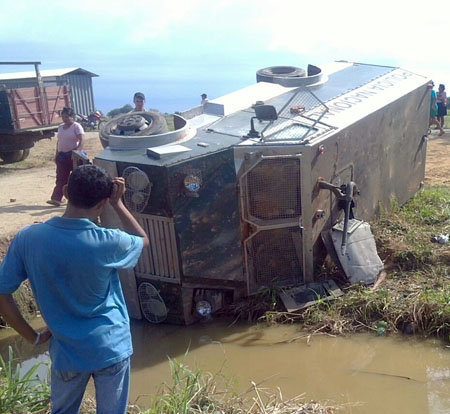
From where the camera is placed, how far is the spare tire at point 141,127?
5.26 metres

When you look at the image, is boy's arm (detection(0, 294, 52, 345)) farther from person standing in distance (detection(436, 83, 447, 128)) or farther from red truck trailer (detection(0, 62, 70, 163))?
person standing in distance (detection(436, 83, 447, 128))

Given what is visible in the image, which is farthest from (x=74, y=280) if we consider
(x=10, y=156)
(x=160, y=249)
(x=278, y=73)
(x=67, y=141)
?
(x=10, y=156)

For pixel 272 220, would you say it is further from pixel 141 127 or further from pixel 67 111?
pixel 67 111

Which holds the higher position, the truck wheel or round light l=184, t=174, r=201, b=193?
round light l=184, t=174, r=201, b=193

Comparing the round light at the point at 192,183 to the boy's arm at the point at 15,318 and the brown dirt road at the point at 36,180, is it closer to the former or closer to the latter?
the boy's arm at the point at 15,318

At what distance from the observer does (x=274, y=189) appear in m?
4.99

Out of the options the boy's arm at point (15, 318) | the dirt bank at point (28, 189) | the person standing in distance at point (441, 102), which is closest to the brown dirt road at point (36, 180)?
the dirt bank at point (28, 189)

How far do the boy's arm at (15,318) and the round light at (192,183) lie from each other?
2.17 metres

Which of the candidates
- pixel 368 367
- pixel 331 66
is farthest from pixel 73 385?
pixel 331 66

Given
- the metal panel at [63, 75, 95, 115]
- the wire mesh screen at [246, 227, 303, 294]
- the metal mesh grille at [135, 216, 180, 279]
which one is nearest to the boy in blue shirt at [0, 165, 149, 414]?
the metal mesh grille at [135, 216, 180, 279]

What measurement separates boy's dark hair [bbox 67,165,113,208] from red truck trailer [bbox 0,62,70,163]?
975 cm

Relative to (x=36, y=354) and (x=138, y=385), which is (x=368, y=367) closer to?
(x=138, y=385)

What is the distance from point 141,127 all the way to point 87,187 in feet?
9.76

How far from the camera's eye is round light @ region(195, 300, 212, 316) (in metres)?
5.03
